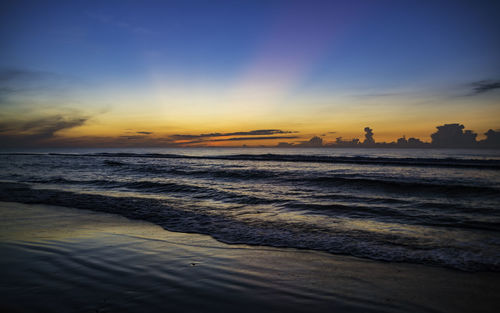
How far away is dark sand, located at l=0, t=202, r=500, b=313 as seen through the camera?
122 inches

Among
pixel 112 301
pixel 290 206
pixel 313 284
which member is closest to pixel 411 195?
→ pixel 290 206

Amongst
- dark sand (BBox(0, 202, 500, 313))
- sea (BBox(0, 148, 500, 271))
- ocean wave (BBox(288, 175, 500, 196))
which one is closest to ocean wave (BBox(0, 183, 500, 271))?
sea (BBox(0, 148, 500, 271))

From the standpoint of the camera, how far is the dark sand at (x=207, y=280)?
310cm

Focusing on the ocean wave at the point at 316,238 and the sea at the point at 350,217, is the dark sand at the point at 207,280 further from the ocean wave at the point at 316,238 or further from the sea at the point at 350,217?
the sea at the point at 350,217

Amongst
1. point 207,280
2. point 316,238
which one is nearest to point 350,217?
point 316,238

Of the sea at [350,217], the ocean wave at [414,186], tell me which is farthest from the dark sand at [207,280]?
the ocean wave at [414,186]

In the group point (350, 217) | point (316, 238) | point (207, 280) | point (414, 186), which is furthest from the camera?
point (414, 186)

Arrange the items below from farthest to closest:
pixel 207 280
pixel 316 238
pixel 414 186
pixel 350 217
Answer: pixel 414 186 → pixel 350 217 → pixel 316 238 → pixel 207 280

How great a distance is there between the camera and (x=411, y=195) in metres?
12.5

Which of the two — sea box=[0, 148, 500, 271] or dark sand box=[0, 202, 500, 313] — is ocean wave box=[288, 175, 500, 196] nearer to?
sea box=[0, 148, 500, 271]

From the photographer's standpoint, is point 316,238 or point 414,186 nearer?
point 316,238

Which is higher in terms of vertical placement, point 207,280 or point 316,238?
point 207,280

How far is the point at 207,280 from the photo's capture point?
3791 mm

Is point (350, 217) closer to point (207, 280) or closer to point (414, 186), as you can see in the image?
point (207, 280)
